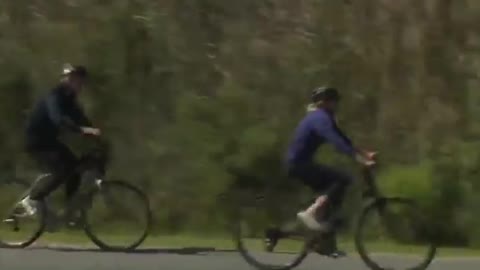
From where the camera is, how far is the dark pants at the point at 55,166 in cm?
1421

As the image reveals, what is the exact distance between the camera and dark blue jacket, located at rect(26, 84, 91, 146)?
14.0 m

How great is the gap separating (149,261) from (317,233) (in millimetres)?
1740

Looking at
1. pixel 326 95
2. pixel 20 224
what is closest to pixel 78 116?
pixel 20 224

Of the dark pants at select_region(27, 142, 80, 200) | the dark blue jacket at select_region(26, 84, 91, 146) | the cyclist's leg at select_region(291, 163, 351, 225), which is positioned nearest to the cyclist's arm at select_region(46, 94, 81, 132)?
the dark blue jacket at select_region(26, 84, 91, 146)

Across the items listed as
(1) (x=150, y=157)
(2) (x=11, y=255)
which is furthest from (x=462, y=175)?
(2) (x=11, y=255)

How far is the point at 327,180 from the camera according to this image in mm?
12734

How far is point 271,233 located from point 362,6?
11881mm

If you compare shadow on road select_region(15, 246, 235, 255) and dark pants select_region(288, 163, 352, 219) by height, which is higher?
dark pants select_region(288, 163, 352, 219)

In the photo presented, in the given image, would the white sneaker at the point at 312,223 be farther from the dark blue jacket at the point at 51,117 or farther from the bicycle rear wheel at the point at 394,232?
the dark blue jacket at the point at 51,117

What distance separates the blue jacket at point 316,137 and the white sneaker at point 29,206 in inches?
119

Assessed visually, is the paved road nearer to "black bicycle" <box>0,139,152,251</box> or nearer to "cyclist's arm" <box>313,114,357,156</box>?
"black bicycle" <box>0,139,152,251</box>

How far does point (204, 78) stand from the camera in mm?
23062

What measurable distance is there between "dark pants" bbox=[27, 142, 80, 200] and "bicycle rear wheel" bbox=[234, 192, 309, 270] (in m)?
2.14

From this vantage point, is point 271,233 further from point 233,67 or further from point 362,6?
point 362,6
